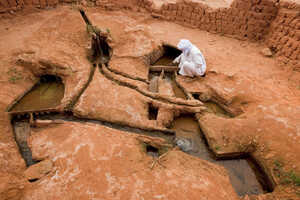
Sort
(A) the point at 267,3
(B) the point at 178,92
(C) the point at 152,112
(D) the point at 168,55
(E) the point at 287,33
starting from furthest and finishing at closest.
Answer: (D) the point at 168,55
(A) the point at 267,3
(E) the point at 287,33
(B) the point at 178,92
(C) the point at 152,112

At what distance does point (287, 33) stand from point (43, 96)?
747 centimetres

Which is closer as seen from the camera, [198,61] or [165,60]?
[198,61]

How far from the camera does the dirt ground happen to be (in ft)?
9.41

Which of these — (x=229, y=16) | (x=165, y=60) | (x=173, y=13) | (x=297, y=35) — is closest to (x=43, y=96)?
(x=165, y=60)

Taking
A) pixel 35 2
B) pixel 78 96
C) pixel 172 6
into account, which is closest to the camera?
pixel 78 96

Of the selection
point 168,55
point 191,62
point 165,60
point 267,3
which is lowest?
point 165,60

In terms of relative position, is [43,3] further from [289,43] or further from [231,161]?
[289,43]

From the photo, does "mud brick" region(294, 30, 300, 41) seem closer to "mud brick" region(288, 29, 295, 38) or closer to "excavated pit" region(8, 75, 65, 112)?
"mud brick" region(288, 29, 295, 38)

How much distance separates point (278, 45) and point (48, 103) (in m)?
7.20

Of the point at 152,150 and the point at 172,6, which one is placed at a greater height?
the point at 172,6

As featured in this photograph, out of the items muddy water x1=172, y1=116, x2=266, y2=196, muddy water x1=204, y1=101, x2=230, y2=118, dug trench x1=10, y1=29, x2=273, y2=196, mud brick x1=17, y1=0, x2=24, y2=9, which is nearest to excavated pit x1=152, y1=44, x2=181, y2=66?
muddy water x1=204, y1=101, x2=230, y2=118

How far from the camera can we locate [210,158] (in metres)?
3.64

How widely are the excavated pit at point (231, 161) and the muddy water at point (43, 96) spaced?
3141 mm

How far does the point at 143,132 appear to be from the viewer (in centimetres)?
384
